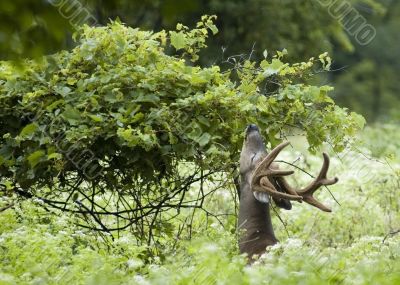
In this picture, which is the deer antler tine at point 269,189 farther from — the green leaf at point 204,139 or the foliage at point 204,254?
the green leaf at point 204,139

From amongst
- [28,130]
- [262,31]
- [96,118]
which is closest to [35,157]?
[28,130]

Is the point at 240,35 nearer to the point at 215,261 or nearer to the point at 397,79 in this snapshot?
the point at 397,79

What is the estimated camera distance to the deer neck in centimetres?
597

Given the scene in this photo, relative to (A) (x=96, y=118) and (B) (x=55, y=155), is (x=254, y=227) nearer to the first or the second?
(A) (x=96, y=118)

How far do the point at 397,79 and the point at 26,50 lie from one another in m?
35.4

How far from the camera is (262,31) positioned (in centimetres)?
2281

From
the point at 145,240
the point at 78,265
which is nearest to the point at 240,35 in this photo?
the point at 145,240

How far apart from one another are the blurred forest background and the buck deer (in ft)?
2.34

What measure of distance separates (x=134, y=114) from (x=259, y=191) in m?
1.00

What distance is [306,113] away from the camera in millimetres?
6594

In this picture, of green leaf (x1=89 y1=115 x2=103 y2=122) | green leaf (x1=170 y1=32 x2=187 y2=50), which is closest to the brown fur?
green leaf (x1=170 y1=32 x2=187 y2=50)

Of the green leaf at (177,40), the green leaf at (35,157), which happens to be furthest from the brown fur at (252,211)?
the green leaf at (35,157)

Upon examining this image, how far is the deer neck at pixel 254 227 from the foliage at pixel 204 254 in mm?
117

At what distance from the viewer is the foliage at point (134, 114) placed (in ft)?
20.5
